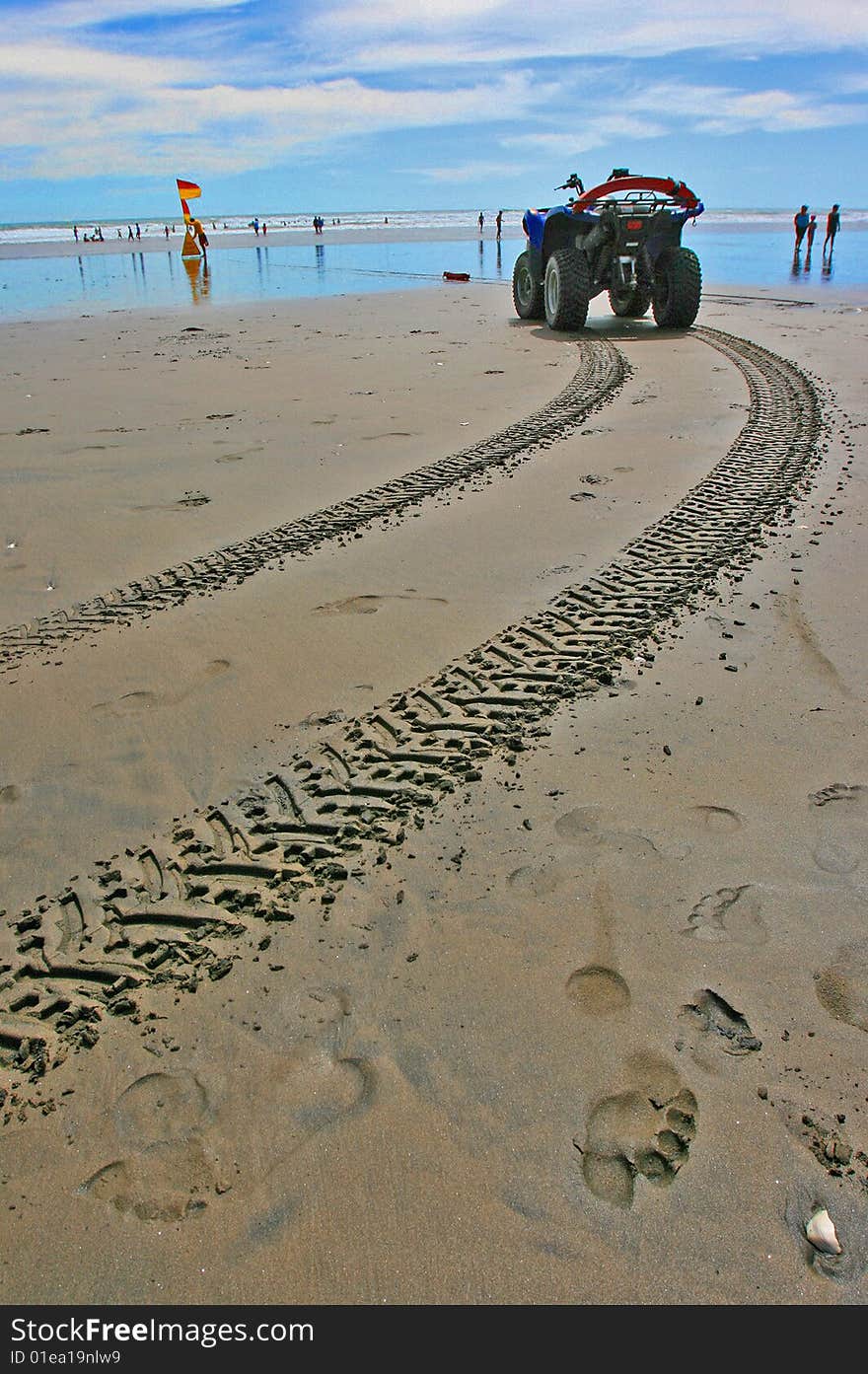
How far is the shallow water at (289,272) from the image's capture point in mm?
20094

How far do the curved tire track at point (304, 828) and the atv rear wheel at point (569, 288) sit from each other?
361 inches

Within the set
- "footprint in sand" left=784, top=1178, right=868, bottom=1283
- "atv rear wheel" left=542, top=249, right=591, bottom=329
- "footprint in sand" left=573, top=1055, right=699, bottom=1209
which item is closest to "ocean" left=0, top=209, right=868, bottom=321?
"atv rear wheel" left=542, top=249, right=591, bottom=329

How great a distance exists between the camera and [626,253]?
12.6m

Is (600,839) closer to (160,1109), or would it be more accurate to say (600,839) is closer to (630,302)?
(160,1109)

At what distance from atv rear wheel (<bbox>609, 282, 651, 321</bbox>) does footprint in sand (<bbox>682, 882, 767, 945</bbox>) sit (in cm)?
1244

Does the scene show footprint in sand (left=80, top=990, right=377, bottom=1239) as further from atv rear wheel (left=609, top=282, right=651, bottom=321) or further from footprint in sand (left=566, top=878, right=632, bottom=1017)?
atv rear wheel (left=609, top=282, right=651, bottom=321)

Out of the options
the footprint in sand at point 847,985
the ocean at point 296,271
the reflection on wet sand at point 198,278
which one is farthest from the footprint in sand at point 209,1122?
the reflection on wet sand at point 198,278

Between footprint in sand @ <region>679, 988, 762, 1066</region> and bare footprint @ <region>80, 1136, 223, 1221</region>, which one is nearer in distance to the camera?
bare footprint @ <region>80, 1136, 223, 1221</region>

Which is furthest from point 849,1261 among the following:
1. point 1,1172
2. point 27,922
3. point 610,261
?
point 610,261

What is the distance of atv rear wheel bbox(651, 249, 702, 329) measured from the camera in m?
12.4

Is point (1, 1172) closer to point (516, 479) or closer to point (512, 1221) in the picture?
point (512, 1221)

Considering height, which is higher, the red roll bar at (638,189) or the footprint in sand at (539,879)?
the red roll bar at (638,189)

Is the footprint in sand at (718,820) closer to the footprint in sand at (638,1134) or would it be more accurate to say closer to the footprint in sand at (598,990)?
the footprint in sand at (598,990)

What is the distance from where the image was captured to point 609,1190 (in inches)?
69.5
